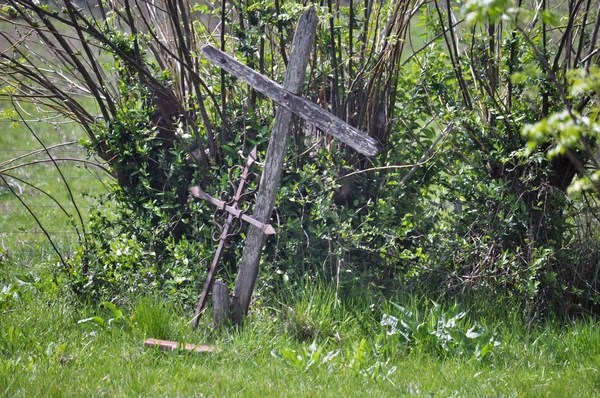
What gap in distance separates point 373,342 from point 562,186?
6.49 feet

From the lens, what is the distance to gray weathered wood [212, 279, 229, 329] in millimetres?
4746

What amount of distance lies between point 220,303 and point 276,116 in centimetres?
133

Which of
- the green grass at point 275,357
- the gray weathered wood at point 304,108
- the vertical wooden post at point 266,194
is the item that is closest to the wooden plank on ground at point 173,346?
the green grass at point 275,357

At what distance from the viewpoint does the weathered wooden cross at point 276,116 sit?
4664 mm

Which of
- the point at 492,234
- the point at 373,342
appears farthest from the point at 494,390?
the point at 492,234

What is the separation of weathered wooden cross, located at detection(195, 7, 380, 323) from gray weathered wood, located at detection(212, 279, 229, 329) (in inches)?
3.3

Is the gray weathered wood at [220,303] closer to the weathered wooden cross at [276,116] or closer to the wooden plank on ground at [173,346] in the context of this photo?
the weathered wooden cross at [276,116]

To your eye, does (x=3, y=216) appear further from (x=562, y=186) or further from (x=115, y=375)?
(x=562, y=186)

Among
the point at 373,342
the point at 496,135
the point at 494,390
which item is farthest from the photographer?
the point at 496,135

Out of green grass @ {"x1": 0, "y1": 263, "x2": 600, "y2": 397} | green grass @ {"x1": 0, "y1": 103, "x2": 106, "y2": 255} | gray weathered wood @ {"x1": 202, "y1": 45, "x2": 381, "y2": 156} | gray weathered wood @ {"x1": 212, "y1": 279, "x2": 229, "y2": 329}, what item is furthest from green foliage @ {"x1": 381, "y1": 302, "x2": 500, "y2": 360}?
green grass @ {"x1": 0, "y1": 103, "x2": 106, "y2": 255}

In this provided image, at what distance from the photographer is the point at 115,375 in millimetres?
4230

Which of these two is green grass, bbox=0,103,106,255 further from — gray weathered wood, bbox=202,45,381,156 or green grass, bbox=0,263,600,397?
gray weathered wood, bbox=202,45,381,156

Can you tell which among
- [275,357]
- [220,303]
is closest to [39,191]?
[220,303]

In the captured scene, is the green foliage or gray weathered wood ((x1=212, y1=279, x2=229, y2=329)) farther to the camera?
gray weathered wood ((x1=212, y1=279, x2=229, y2=329))
